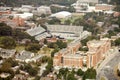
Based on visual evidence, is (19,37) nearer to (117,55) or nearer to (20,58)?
(20,58)

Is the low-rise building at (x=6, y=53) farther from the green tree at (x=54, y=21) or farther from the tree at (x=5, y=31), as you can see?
the green tree at (x=54, y=21)

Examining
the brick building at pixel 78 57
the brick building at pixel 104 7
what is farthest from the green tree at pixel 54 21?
the brick building at pixel 78 57

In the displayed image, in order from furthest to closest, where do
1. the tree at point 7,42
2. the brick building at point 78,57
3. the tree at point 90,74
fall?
the tree at point 7,42 < the brick building at point 78,57 < the tree at point 90,74

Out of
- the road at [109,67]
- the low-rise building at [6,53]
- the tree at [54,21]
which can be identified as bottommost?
the road at [109,67]

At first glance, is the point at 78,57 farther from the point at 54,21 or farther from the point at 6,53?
the point at 54,21

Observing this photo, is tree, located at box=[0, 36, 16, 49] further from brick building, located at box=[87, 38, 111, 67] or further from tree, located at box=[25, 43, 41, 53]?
brick building, located at box=[87, 38, 111, 67]

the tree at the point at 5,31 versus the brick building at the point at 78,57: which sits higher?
the tree at the point at 5,31

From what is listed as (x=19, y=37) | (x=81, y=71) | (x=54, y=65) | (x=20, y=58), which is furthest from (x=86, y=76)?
(x=19, y=37)
